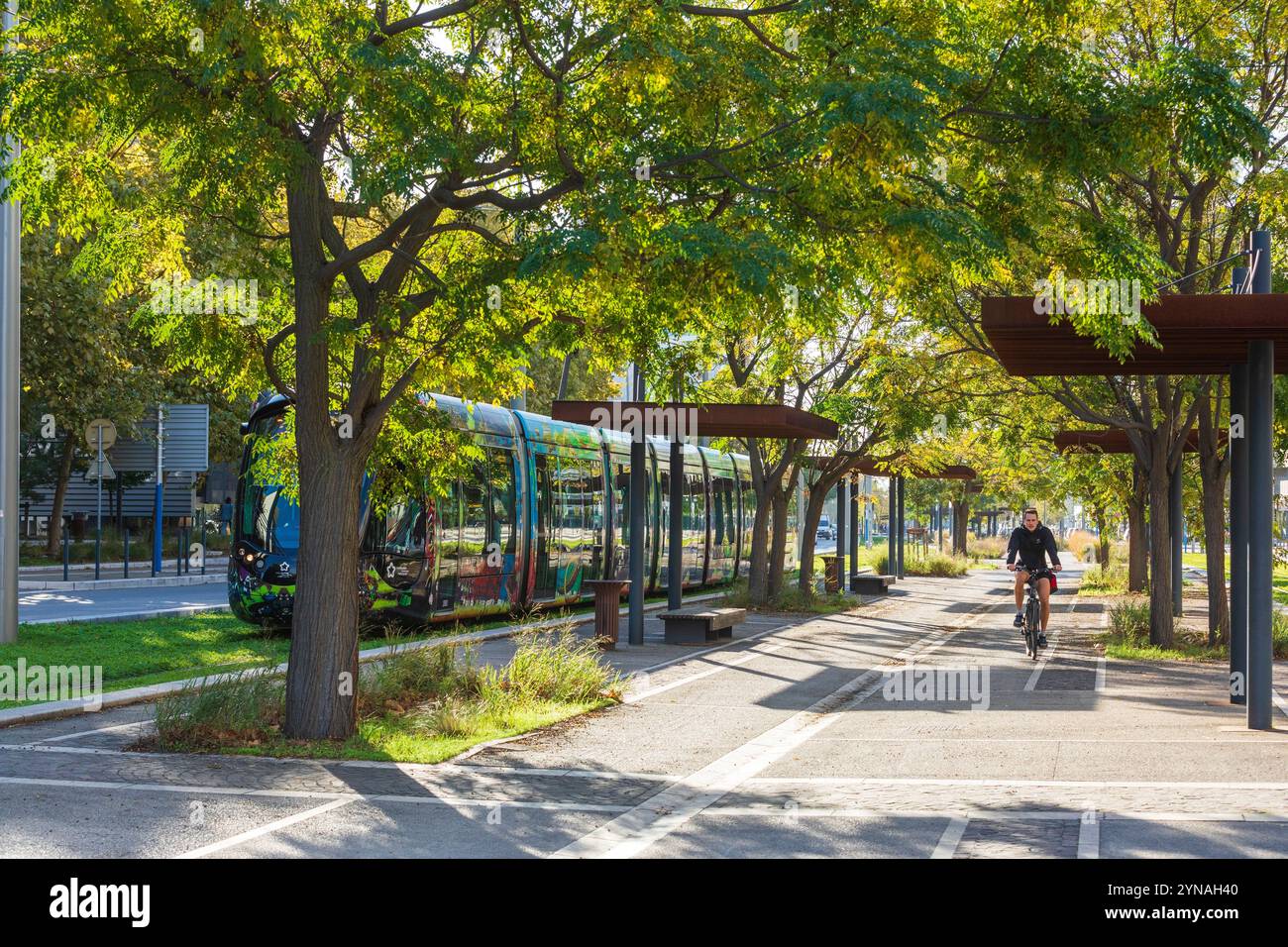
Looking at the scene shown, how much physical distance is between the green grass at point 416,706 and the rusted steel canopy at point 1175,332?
530cm

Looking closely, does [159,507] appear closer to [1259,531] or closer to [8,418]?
[8,418]

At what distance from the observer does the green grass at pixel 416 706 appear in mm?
11281

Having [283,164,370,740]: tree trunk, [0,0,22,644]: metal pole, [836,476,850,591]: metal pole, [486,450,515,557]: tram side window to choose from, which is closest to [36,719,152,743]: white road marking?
[283,164,370,740]: tree trunk

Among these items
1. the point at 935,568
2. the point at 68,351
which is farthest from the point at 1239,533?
the point at 935,568

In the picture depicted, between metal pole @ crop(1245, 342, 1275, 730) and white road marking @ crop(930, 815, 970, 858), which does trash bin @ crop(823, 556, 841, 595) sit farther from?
white road marking @ crop(930, 815, 970, 858)

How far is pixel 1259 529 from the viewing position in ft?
41.3

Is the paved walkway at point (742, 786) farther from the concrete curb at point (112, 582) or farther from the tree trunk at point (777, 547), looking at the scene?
the concrete curb at point (112, 582)

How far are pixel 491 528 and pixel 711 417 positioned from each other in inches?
155

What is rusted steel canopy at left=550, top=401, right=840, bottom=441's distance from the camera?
21594mm

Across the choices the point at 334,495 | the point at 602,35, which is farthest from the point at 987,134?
the point at 334,495

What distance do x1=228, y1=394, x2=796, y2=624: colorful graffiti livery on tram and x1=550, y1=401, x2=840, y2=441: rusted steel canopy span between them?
67.0 inches

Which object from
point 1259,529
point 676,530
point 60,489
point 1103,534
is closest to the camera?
point 1259,529

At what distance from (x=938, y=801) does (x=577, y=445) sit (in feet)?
61.1

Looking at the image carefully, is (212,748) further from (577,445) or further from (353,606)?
(577,445)
